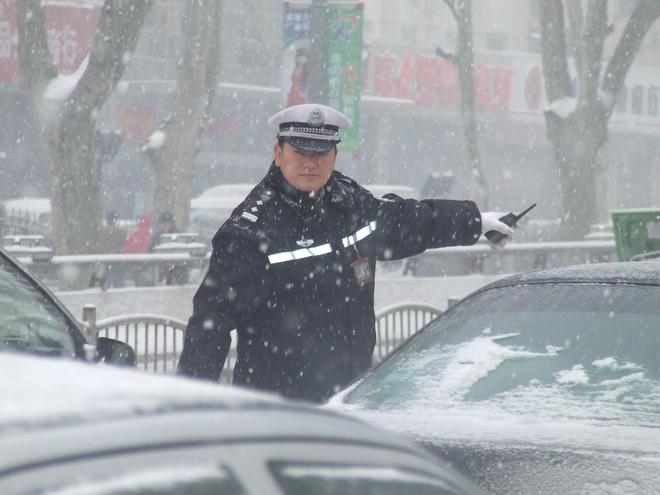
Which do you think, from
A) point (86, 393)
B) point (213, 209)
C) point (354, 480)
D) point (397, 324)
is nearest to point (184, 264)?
point (397, 324)

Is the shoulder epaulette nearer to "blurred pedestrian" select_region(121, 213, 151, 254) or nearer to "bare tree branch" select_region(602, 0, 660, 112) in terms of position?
"blurred pedestrian" select_region(121, 213, 151, 254)

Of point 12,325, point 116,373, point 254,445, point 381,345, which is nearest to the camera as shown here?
point 254,445

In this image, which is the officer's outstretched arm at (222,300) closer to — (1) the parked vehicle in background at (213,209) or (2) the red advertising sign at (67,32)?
(1) the parked vehicle in background at (213,209)

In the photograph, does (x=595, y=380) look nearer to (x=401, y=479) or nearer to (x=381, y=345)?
(x=401, y=479)

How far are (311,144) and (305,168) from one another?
0.34ft

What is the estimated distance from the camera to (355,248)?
4.67 m

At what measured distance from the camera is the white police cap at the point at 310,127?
471 centimetres

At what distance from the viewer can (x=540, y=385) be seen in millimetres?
3572

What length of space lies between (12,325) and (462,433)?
1711mm

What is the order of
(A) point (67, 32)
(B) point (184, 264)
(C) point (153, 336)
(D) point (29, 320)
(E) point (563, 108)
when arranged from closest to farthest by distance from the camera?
1. (D) point (29, 320)
2. (C) point (153, 336)
3. (B) point (184, 264)
4. (E) point (563, 108)
5. (A) point (67, 32)

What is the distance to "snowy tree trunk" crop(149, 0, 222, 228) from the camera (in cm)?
2205

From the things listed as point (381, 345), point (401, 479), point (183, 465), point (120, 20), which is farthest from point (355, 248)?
point (120, 20)

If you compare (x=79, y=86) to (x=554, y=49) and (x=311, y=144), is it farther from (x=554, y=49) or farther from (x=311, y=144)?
(x=311, y=144)

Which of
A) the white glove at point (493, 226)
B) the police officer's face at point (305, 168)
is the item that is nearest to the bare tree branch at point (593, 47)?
the white glove at point (493, 226)
